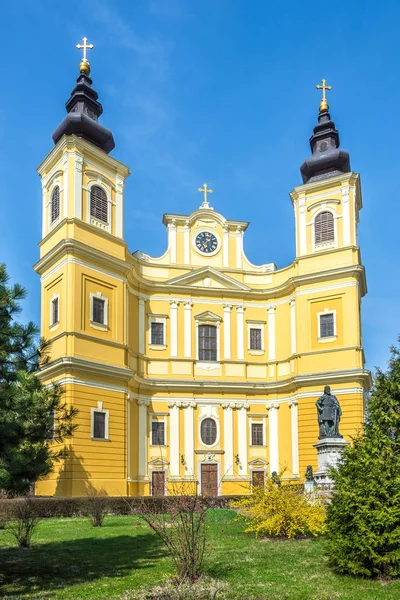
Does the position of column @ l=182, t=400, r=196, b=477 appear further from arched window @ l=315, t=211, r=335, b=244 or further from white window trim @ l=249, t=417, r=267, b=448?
arched window @ l=315, t=211, r=335, b=244

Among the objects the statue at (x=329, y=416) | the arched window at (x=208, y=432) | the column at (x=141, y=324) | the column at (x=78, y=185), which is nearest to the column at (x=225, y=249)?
the column at (x=141, y=324)

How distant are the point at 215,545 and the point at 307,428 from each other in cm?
1991

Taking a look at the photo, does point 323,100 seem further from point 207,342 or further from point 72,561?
point 72,561

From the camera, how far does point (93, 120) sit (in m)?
33.7

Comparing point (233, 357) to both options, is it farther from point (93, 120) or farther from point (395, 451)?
point (395, 451)

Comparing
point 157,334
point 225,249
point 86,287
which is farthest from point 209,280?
point 86,287

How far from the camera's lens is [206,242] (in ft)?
124

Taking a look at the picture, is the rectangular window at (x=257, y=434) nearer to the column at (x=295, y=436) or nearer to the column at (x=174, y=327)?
the column at (x=295, y=436)

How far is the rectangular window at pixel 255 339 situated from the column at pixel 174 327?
4.37m

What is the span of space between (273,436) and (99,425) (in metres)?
10.7

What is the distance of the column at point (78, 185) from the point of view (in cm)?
3082

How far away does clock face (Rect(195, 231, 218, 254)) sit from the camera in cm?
3775

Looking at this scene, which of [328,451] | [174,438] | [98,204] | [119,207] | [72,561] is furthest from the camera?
[174,438]

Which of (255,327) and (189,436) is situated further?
(255,327)
